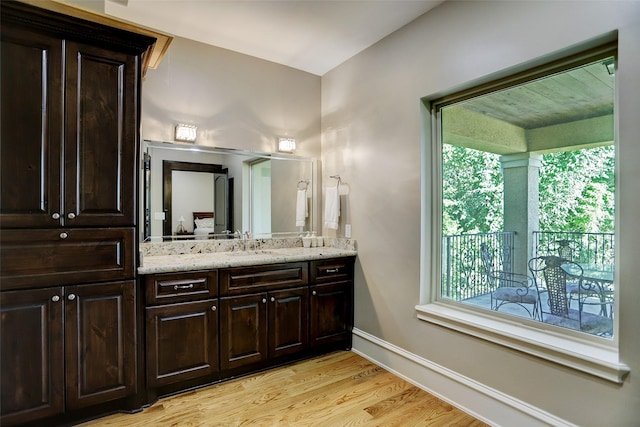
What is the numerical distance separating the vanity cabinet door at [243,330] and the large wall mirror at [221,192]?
0.78m

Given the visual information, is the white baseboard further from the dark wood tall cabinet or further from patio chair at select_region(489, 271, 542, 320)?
the dark wood tall cabinet

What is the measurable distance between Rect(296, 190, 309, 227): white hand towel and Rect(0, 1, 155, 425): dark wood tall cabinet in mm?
1653

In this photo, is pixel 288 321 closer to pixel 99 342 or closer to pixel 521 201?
pixel 99 342

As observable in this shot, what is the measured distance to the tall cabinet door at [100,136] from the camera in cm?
194

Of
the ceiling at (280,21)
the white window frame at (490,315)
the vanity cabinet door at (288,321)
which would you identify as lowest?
the vanity cabinet door at (288,321)

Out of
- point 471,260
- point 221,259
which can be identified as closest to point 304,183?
point 221,259

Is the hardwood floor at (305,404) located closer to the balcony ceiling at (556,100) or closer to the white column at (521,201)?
the white column at (521,201)

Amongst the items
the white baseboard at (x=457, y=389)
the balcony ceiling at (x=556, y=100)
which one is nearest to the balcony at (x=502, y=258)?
the white baseboard at (x=457, y=389)

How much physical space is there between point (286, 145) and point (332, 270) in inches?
52.6

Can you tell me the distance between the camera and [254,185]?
3193mm

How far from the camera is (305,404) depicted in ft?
7.25

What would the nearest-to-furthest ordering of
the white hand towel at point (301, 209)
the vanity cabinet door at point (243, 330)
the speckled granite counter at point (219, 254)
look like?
the speckled granite counter at point (219, 254)
the vanity cabinet door at point (243, 330)
the white hand towel at point (301, 209)

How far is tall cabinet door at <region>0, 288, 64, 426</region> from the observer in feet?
5.77

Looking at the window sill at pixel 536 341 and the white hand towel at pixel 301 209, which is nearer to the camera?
the window sill at pixel 536 341
